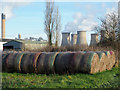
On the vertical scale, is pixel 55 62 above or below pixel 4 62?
above

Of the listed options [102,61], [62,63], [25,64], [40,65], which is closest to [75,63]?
[62,63]

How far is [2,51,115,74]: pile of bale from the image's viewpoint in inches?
368

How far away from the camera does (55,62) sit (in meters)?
9.77

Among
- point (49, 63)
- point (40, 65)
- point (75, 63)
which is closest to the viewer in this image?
point (75, 63)

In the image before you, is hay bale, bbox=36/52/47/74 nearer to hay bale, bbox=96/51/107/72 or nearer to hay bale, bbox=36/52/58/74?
hay bale, bbox=36/52/58/74

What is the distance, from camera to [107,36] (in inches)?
1017

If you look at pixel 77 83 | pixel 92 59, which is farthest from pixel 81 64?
pixel 77 83

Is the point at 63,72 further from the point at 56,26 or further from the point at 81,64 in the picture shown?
the point at 56,26

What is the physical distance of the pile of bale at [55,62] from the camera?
30.7ft

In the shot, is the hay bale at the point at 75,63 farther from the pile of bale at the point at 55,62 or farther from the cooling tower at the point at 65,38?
the cooling tower at the point at 65,38

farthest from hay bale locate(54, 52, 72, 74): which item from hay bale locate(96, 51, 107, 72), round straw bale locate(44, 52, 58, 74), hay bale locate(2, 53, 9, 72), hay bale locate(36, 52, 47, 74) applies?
hay bale locate(2, 53, 9, 72)

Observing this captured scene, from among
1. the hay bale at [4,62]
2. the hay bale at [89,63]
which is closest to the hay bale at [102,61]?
the hay bale at [89,63]

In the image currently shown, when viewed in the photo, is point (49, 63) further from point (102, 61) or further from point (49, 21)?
point (49, 21)

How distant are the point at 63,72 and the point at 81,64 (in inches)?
41.2
